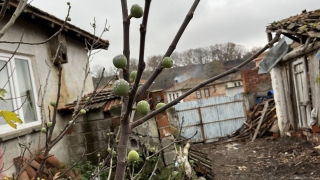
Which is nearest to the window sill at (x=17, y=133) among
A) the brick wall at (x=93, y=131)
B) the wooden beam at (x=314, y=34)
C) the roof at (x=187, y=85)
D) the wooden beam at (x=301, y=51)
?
the brick wall at (x=93, y=131)

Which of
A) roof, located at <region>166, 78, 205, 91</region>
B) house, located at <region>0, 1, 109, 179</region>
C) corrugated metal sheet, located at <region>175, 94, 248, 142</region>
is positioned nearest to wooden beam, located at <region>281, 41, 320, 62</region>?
corrugated metal sheet, located at <region>175, 94, 248, 142</region>

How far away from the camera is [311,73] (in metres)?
7.67

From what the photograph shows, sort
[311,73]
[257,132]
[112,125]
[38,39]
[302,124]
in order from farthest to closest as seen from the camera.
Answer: [257,132], [302,124], [311,73], [38,39], [112,125]

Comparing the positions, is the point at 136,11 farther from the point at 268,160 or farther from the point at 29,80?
the point at 268,160

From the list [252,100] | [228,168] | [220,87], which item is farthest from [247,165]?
[220,87]

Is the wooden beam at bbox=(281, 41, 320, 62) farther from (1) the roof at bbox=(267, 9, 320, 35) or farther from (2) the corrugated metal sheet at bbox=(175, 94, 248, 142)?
(2) the corrugated metal sheet at bbox=(175, 94, 248, 142)

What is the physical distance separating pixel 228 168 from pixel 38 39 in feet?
19.1

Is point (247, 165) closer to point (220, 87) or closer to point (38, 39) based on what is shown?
point (38, 39)

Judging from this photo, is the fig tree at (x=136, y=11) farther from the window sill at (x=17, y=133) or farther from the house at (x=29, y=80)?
the window sill at (x=17, y=133)

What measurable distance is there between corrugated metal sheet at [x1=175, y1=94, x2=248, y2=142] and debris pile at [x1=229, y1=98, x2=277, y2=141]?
1.18 feet

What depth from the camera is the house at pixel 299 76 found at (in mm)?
7055

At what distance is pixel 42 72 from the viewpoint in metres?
5.46

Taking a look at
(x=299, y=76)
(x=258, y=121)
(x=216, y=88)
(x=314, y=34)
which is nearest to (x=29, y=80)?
(x=314, y=34)

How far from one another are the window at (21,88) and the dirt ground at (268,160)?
4.55 meters
